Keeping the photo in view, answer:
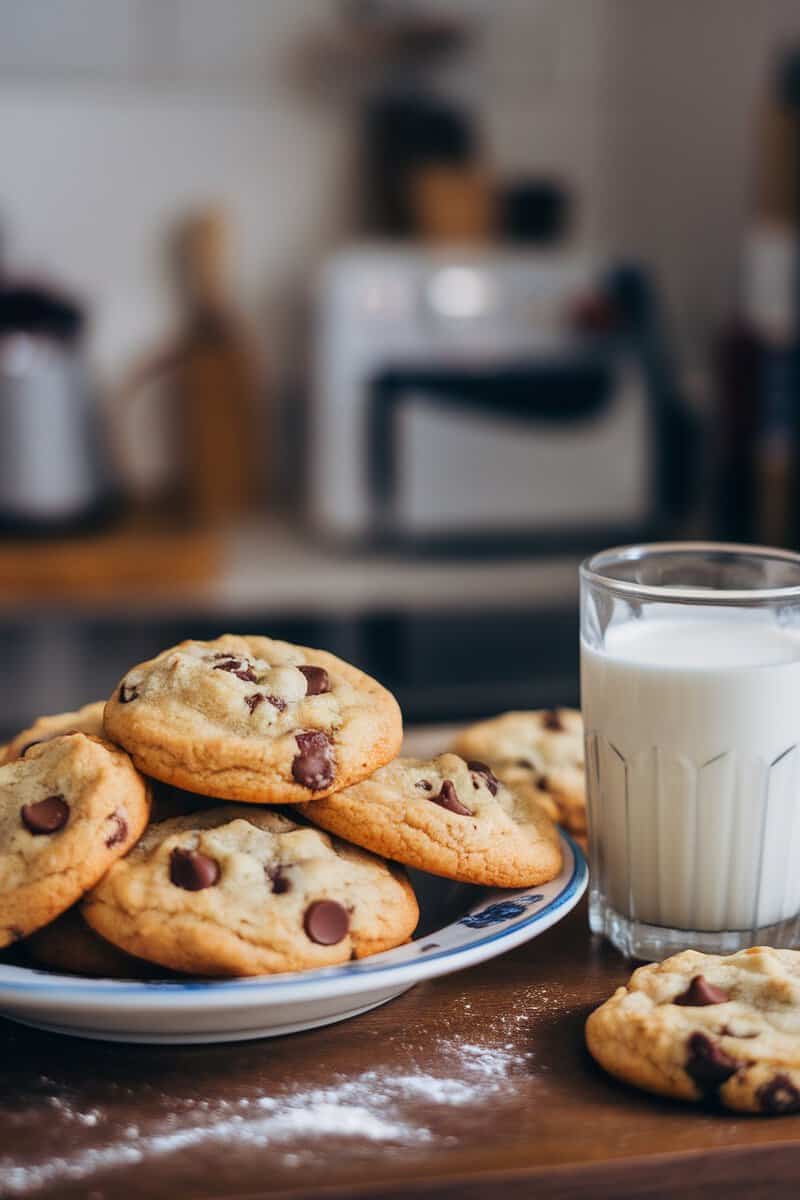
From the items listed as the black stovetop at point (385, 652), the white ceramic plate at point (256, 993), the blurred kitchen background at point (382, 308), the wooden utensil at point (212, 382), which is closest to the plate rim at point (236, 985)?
the white ceramic plate at point (256, 993)

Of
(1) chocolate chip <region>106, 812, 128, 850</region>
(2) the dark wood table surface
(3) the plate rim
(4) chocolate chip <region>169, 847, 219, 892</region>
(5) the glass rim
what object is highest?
(5) the glass rim

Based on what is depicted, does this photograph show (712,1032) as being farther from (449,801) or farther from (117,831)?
(117,831)

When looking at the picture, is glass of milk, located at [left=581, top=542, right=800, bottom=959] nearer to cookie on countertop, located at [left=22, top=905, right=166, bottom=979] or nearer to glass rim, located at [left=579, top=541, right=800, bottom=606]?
glass rim, located at [left=579, top=541, right=800, bottom=606]

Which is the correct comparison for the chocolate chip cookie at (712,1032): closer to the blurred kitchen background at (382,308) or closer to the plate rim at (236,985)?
the plate rim at (236,985)

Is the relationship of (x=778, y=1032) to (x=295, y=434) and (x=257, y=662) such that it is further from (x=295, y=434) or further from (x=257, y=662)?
(x=295, y=434)

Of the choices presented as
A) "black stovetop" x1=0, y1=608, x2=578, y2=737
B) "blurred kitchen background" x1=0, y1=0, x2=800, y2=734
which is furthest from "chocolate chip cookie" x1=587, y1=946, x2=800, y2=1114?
"blurred kitchen background" x1=0, y1=0, x2=800, y2=734
